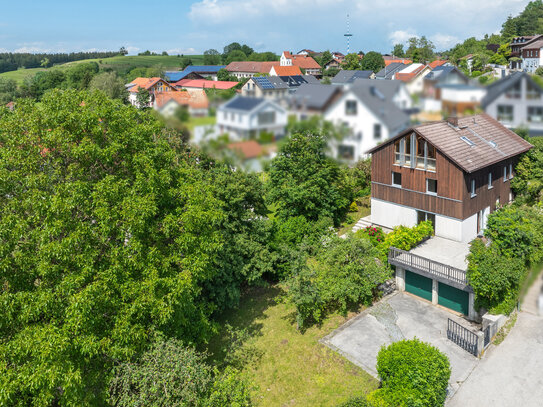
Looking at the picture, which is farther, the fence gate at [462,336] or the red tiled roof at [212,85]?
the fence gate at [462,336]

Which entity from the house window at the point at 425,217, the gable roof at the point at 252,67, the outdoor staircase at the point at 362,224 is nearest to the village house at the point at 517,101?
the gable roof at the point at 252,67

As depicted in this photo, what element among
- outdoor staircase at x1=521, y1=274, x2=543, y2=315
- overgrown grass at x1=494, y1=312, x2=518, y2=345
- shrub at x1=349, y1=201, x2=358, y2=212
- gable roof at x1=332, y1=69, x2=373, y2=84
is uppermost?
gable roof at x1=332, y1=69, x2=373, y2=84

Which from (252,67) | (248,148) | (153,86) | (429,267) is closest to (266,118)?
(248,148)

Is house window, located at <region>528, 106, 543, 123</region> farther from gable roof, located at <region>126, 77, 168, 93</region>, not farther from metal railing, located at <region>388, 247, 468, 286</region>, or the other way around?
metal railing, located at <region>388, 247, 468, 286</region>

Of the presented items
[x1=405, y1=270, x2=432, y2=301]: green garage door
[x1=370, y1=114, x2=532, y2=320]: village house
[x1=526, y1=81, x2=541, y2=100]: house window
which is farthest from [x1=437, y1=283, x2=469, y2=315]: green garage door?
[x1=526, y1=81, x2=541, y2=100]: house window

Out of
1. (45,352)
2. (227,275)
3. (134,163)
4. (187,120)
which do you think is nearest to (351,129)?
(187,120)

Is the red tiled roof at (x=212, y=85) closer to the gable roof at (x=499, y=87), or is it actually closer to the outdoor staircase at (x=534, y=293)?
the gable roof at (x=499, y=87)
